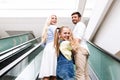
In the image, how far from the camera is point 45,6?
28.7ft

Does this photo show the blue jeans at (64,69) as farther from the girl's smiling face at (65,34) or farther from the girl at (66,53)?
the girl's smiling face at (65,34)

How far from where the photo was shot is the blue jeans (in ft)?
8.11

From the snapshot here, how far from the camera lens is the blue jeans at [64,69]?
2.47 meters

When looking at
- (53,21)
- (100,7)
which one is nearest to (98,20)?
(100,7)

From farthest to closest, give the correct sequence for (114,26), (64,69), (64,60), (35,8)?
(35,8), (114,26), (64,60), (64,69)

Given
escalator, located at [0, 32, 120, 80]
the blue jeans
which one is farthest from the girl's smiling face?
escalator, located at [0, 32, 120, 80]

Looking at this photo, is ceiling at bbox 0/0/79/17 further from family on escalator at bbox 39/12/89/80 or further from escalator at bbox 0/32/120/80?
family on escalator at bbox 39/12/89/80

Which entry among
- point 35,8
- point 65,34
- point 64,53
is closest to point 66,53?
point 64,53

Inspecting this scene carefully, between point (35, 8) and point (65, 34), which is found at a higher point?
point (65, 34)

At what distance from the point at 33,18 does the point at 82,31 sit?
17.8 feet

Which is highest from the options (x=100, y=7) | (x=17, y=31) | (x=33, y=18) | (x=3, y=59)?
(x=100, y=7)

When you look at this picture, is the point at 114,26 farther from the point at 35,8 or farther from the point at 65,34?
the point at 35,8

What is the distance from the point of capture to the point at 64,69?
8.22ft

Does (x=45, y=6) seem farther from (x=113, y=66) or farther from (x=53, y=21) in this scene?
(x=113, y=66)
